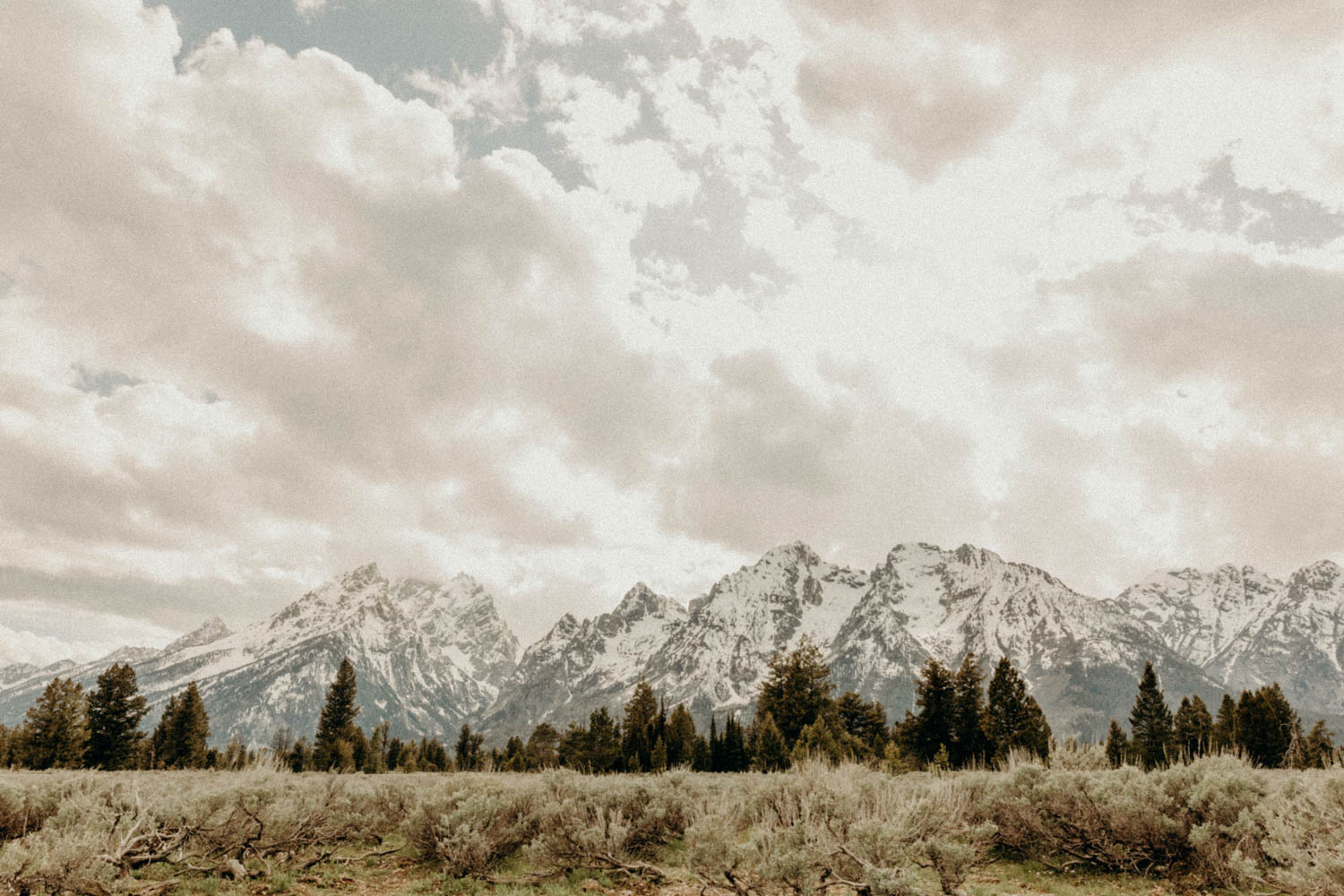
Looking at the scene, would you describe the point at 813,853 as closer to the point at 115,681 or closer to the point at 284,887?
the point at 284,887

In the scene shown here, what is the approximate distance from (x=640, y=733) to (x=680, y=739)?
451 cm

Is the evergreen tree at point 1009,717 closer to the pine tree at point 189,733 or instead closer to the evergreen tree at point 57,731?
the evergreen tree at point 57,731

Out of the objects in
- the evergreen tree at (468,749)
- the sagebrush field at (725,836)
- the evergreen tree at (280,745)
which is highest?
the sagebrush field at (725,836)

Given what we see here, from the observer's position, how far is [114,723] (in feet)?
192

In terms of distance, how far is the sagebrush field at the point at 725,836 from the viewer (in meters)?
9.08

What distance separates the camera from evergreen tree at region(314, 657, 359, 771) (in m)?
72.6

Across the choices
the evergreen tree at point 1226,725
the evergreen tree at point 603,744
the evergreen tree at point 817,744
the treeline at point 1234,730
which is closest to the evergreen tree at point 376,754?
the evergreen tree at point 603,744

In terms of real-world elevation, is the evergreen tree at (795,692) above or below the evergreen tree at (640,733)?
above

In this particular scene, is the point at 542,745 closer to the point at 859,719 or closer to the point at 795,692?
the point at 859,719

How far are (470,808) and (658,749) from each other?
51059mm

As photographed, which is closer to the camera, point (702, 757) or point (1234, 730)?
point (1234, 730)

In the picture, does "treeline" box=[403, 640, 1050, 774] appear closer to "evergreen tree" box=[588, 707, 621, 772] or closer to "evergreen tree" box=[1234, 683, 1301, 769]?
"evergreen tree" box=[588, 707, 621, 772]

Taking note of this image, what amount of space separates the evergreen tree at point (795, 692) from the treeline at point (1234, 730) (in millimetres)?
20827

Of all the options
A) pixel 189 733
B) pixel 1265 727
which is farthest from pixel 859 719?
pixel 189 733
